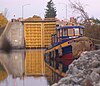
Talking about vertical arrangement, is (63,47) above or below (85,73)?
below

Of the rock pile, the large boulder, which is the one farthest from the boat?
the rock pile

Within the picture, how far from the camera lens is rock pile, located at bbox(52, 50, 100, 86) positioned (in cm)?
923

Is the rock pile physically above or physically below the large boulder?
above

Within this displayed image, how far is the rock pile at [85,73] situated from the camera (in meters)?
9.23

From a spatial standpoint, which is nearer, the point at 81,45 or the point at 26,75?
the point at 26,75

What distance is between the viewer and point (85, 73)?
1008 centimetres

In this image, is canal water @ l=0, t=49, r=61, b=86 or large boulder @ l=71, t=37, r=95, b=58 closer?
canal water @ l=0, t=49, r=61, b=86

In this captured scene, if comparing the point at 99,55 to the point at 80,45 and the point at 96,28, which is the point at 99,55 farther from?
the point at 96,28

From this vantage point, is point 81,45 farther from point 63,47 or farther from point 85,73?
point 85,73

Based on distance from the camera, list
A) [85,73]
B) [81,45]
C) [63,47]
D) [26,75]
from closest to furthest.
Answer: [85,73]
[26,75]
[81,45]
[63,47]

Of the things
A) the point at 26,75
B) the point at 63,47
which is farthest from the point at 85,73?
the point at 63,47

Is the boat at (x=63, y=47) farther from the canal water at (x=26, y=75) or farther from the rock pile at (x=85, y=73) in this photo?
the rock pile at (x=85, y=73)

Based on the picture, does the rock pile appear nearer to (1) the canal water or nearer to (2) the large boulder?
(1) the canal water

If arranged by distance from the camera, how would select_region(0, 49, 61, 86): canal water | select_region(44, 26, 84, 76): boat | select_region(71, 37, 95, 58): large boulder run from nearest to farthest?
select_region(0, 49, 61, 86): canal water → select_region(71, 37, 95, 58): large boulder → select_region(44, 26, 84, 76): boat
